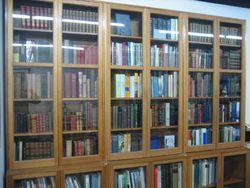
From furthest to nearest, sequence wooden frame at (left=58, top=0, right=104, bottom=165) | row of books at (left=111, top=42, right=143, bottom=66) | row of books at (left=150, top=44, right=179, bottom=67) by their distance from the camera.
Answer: row of books at (left=150, top=44, right=179, bottom=67), row of books at (left=111, top=42, right=143, bottom=66), wooden frame at (left=58, top=0, right=104, bottom=165)

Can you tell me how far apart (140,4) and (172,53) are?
0.69m

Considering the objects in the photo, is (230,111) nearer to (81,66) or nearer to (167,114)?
(167,114)

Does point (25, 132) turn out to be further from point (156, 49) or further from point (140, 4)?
point (140, 4)

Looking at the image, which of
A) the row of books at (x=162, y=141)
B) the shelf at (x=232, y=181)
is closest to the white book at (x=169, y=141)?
the row of books at (x=162, y=141)

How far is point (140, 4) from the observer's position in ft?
9.90

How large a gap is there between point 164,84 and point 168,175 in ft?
3.44

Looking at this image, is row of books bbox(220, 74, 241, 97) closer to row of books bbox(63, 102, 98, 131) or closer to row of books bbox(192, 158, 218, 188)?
row of books bbox(192, 158, 218, 188)

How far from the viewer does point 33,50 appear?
2500 mm

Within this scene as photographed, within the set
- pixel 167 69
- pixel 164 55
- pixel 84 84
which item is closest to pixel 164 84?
pixel 167 69

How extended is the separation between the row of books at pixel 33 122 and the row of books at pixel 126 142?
682 millimetres

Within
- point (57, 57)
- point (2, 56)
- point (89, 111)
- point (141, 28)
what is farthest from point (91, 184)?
point (141, 28)

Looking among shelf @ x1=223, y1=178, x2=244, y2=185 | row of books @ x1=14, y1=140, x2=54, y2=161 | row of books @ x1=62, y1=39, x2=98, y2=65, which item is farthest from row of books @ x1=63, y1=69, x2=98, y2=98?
shelf @ x1=223, y1=178, x2=244, y2=185

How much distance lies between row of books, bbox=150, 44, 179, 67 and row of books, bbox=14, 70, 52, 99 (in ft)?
3.76

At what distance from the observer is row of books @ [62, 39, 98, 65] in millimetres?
2615
